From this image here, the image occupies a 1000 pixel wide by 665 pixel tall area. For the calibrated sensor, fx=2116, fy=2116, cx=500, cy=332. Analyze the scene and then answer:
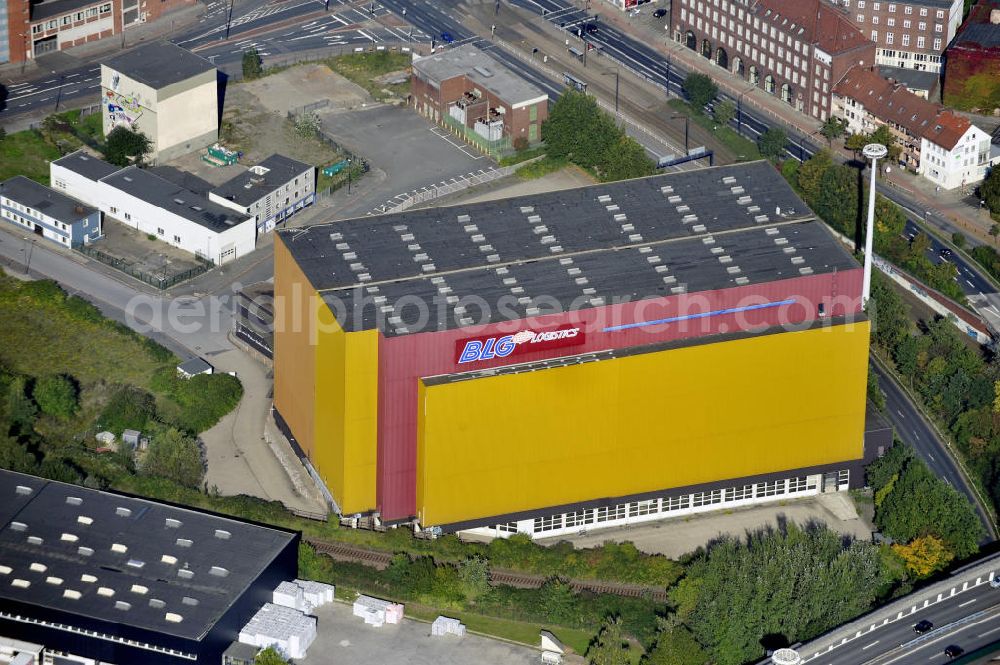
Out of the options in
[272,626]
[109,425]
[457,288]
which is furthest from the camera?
[109,425]

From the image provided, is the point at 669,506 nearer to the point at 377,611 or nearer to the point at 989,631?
the point at 377,611

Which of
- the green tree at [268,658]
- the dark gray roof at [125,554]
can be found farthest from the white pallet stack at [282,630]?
the dark gray roof at [125,554]

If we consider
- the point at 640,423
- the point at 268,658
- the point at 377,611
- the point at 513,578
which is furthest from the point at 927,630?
the point at 268,658

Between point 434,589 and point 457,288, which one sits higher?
point 457,288

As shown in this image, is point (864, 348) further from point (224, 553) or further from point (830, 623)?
point (224, 553)

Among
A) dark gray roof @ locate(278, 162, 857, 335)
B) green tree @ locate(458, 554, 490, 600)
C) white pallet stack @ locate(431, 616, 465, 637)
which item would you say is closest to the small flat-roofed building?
white pallet stack @ locate(431, 616, 465, 637)

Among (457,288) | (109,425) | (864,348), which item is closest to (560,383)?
(457,288)

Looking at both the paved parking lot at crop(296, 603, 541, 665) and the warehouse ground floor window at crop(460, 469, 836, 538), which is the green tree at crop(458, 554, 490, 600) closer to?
the paved parking lot at crop(296, 603, 541, 665)

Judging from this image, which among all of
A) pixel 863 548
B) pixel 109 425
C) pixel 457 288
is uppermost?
pixel 457 288
